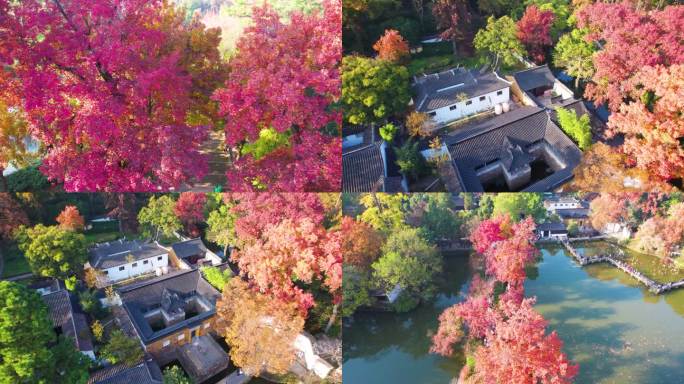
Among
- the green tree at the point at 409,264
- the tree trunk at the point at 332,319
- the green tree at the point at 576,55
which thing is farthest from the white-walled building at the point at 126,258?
the green tree at the point at 576,55

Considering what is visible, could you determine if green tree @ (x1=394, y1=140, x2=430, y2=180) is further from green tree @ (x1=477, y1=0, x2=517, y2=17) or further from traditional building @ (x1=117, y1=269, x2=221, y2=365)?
traditional building @ (x1=117, y1=269, x2=221, y2=365)

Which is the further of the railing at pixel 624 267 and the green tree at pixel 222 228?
the railing at pixel 624 267

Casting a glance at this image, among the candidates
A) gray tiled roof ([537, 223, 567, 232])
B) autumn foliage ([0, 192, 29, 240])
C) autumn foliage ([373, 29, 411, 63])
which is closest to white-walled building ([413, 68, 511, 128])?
autumn foliage ([373, 29, 411, 63])

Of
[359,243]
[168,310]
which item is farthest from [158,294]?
[359,243]

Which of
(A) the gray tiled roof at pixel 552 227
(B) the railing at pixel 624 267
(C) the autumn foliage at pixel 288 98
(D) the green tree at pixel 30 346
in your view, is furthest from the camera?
(B) the railing at pixel 624 267

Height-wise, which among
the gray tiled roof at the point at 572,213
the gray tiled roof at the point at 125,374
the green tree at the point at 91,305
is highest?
the green tree at the point at 91,305

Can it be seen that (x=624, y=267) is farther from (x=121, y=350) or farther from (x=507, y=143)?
Answer: (x=121, y=350)

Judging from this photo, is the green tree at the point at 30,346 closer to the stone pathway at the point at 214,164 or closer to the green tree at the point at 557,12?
the stone pathway at the point at 214,164
